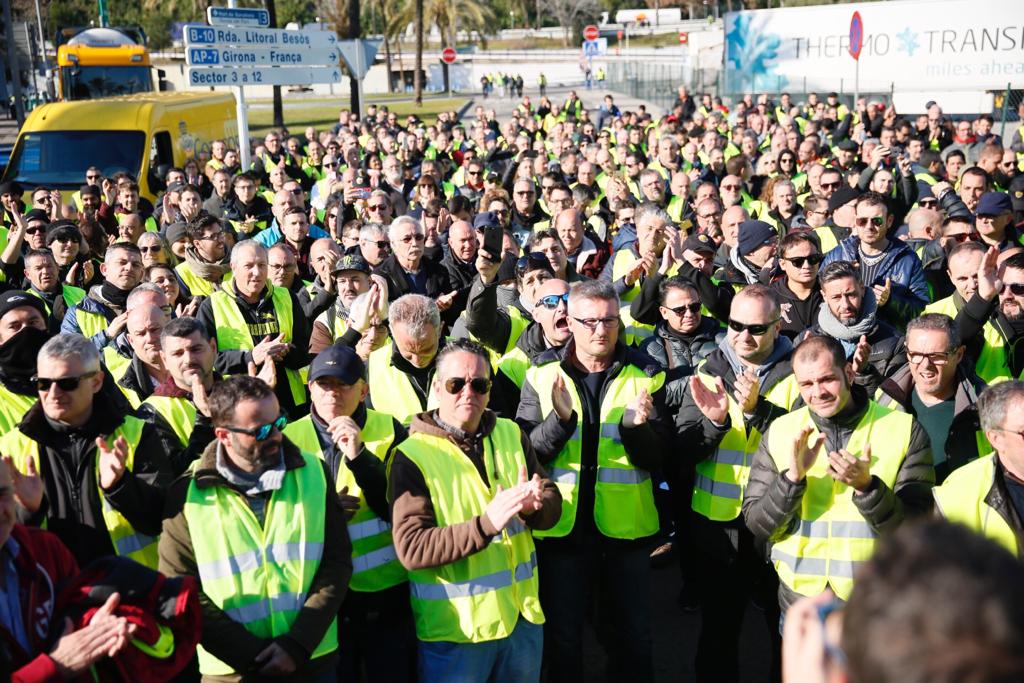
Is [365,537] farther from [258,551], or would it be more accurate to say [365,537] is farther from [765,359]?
A: [765,359]

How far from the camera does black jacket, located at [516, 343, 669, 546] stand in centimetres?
438

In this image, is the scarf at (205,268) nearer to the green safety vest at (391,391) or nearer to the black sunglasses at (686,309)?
the green safety vest at (391,391)

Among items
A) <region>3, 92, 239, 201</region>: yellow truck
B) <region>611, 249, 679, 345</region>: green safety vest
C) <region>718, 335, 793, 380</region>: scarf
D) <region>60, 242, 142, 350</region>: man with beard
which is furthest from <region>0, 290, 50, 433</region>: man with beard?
<region>3, 92, 239, 201</region>: yellow truck

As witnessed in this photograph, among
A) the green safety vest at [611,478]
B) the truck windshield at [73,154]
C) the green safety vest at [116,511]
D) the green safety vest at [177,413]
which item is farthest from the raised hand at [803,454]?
the truck windshield at [73,154]

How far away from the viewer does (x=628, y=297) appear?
6742 millimetres

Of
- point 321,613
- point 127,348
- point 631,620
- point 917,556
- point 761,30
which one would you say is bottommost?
point 631,620

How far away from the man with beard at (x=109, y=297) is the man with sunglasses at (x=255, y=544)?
11.0ft

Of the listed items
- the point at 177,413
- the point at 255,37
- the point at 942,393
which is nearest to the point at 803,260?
the point at 942,393

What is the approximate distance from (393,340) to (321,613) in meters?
1.84

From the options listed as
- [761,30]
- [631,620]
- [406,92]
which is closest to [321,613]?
[631,620]

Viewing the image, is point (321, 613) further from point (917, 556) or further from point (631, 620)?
point (917, 556)

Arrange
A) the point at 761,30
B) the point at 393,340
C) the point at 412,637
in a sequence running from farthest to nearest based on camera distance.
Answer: the point at 761,30 → the point at 393,340 → the point at 412,637

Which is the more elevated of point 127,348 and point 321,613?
point 127,348

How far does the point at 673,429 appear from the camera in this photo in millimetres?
4582
